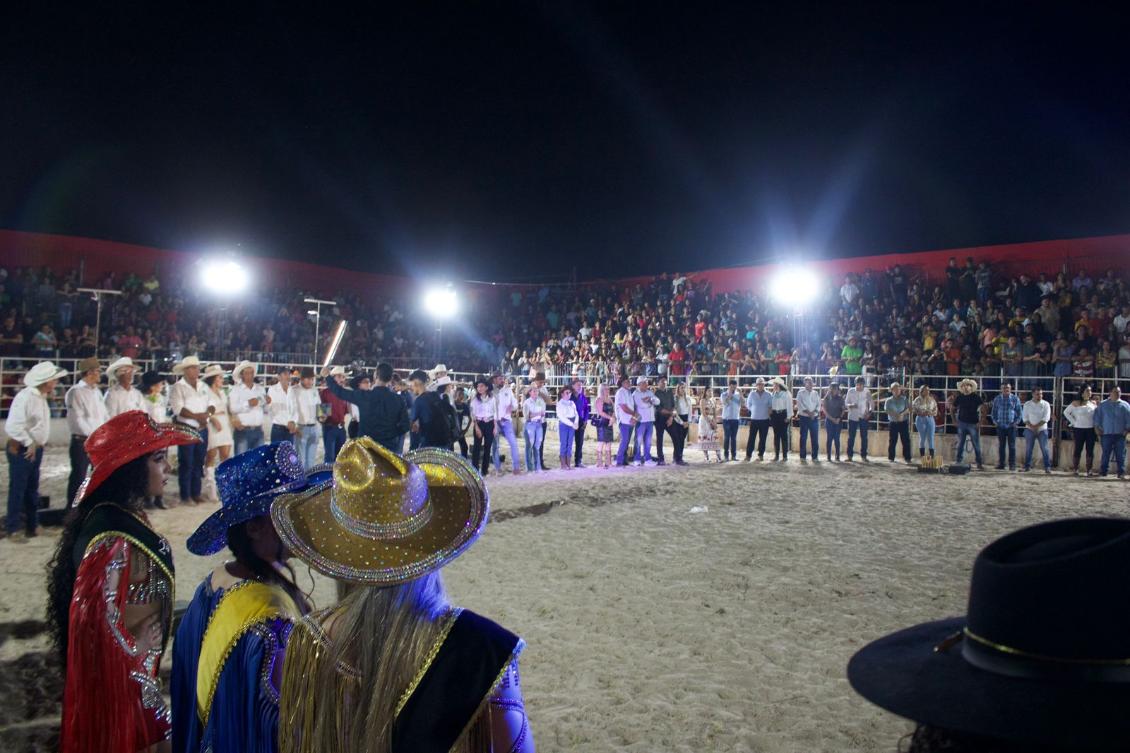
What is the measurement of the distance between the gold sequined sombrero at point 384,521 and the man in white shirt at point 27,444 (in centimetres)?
817

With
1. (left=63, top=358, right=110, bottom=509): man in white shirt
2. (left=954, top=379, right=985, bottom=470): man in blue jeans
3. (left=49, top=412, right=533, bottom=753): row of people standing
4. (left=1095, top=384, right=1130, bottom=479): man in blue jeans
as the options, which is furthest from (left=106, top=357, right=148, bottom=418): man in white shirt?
(left=1095, top=384, right=1130, bottom=479): man in blue jeans

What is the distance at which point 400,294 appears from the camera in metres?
32.8

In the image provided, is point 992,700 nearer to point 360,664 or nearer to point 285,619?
point 360,664

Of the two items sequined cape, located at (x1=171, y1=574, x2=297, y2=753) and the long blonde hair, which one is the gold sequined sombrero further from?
sequined cape, located at (x1=171, y1=574, x2=297, y2=753)

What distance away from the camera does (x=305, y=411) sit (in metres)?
11.2

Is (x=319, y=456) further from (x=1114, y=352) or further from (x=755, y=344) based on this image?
(x=1114, y=352)

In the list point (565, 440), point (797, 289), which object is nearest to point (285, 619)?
point (565, 440)

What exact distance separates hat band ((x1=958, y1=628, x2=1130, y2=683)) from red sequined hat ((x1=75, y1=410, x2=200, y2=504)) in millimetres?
2522

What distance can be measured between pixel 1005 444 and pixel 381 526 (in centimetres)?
1657

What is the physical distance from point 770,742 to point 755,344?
18.8 meters

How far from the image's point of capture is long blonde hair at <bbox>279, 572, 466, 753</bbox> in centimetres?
150

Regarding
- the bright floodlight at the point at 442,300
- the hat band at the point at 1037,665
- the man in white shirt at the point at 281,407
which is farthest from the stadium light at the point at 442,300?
the hat band at the point at 1037,665

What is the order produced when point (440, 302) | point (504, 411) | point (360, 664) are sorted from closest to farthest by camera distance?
point (360, 664) < point (504, 411) < point (440, 302)

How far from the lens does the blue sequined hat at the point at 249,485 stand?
2.35 m
